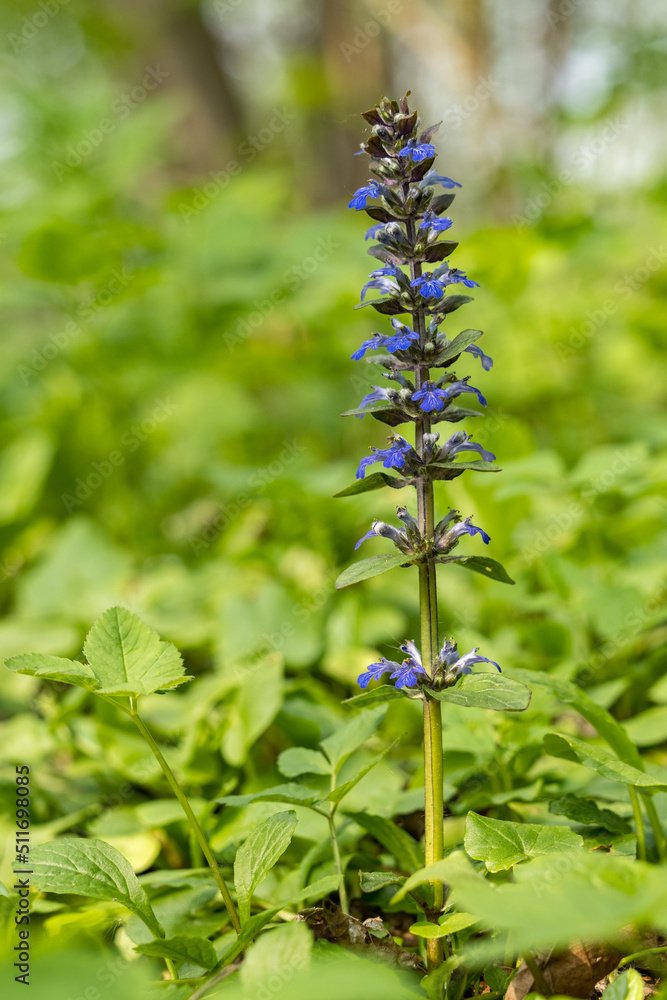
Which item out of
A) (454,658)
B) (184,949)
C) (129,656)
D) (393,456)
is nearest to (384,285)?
(393,456)

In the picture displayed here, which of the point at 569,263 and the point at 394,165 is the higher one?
the point at 569,263

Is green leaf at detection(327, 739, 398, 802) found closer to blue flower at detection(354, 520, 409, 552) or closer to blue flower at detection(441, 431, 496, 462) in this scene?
blue flower at detection(354, 520, 409, 552)

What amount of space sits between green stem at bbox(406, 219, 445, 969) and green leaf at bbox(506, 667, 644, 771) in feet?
0.90

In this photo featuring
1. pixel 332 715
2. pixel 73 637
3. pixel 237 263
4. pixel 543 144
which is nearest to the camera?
pixel 332 715

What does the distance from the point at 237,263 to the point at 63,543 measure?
2.13 meters

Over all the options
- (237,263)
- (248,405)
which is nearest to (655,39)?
(237,263)

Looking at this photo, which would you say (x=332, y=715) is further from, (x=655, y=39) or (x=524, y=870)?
(x=655, y=39)

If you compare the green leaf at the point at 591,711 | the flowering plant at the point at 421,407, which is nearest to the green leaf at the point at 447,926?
the flowering plant at the point at 421,407

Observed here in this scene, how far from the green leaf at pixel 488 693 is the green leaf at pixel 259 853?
329 millimetres

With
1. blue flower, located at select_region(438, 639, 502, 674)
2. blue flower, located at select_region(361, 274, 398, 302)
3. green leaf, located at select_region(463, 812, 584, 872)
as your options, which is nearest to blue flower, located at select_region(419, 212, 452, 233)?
blue flower, located at select_region(361, 274, 398, 302)

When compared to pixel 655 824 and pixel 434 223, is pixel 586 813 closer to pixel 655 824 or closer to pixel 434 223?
pixel 655 824

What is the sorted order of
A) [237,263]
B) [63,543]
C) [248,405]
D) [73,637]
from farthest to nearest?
[237,263]
[248,405]
[63,543]
[73,637]

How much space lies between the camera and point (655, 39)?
4.81 metres

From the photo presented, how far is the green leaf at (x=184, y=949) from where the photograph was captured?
1.15 meters
